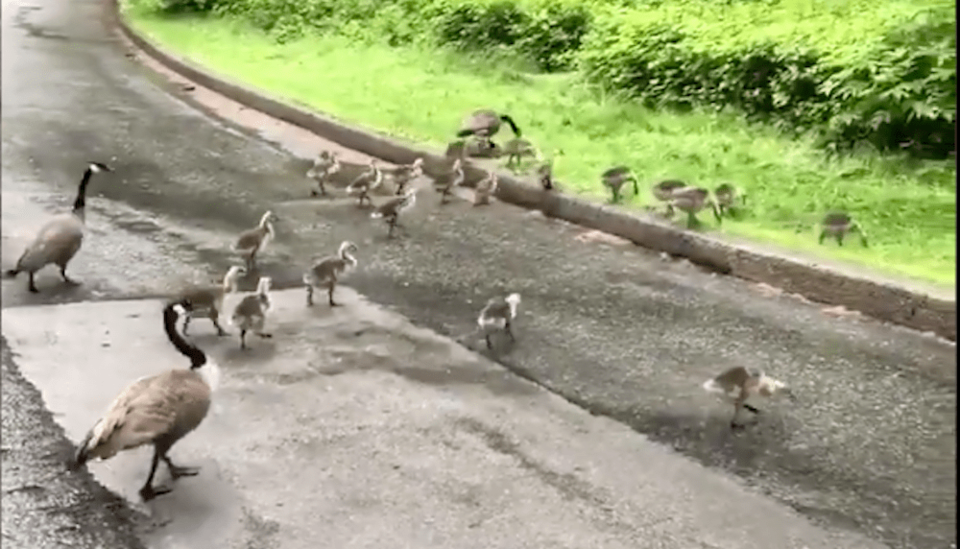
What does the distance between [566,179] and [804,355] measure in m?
2.18

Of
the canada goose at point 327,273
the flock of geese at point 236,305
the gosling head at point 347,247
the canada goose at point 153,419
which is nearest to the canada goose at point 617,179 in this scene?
the flock of geese at point 236,305

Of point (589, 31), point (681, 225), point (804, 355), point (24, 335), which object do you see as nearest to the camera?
point (24, 335)

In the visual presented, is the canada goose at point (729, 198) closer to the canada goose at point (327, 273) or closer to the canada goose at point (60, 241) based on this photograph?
the canada goose at point (327, 273)

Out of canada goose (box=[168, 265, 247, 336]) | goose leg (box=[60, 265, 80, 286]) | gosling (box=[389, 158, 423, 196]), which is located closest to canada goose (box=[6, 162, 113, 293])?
goose leg (box=[60, 265, 80, 286])

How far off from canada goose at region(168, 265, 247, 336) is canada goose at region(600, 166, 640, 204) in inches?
81.4

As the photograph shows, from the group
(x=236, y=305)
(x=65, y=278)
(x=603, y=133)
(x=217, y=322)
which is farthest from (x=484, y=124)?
(x=65, y=278)

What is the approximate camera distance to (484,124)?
6.33 m

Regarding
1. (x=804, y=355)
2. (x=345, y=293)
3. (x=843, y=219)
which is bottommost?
(x=345, y=293)

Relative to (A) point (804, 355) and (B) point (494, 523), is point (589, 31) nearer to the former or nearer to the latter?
(A) point (804, 355)

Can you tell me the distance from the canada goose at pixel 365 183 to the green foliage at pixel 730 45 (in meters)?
0.61

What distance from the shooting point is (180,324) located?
144 inches

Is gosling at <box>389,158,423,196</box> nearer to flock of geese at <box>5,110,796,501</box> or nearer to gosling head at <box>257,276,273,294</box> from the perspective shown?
flock of geese at <box>5,110,796,501</box>

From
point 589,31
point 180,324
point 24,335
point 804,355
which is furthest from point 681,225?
point 589,31

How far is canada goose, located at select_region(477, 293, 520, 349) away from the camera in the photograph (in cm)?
A: 430
